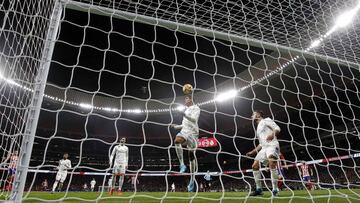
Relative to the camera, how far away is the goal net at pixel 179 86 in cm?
375

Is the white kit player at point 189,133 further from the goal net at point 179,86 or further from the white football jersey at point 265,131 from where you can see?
the white football jersey at point 265,131

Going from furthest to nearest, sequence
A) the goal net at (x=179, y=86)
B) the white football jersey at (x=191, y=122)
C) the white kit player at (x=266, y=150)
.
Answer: the white football jersey at (x=191, y=122)
the white kit player at (x=266, y=150)
the goal net at (x=179, y=86)

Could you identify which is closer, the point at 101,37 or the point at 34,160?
A: the point at 101,37

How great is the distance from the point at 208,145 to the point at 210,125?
6.70 ft

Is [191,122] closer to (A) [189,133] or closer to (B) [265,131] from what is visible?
(A) [189,133]

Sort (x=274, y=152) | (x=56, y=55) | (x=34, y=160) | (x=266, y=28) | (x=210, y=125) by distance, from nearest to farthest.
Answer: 1. (x=274, y=152)
2. (x=266, y=28)
3. (x=56, y=55)
4. (x=34, y=160)
5. (x=210, y=125)

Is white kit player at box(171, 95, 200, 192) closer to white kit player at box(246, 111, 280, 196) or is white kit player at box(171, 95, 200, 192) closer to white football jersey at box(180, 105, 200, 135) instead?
white football jersey at box(180, 105, 200, 135)

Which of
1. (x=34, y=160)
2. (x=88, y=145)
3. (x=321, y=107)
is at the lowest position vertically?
(x=34, y=160)

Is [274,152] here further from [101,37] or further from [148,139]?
[148,139]

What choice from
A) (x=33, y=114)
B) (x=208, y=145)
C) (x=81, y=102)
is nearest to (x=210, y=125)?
(x=208, y=145)

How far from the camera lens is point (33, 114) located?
228 centimetres

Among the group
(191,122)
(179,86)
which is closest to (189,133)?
(191,122)

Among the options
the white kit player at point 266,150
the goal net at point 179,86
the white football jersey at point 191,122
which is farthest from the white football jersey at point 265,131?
the white football jersey at point 191,122

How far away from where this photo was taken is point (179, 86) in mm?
21906
